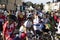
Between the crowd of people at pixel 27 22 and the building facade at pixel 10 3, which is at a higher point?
the building facade at pixel 10 3

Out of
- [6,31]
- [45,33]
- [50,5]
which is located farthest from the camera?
[50,5]

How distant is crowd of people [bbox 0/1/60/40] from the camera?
2379mm

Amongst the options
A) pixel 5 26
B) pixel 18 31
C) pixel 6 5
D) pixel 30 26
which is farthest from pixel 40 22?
pixel 6 5

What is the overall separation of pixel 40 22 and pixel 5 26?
18.2 inches

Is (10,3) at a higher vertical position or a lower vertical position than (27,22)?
higher

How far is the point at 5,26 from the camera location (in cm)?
251

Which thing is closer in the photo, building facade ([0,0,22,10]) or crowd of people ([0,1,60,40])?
crowd of people ([0,1,60,40])

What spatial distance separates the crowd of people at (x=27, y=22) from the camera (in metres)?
2.38

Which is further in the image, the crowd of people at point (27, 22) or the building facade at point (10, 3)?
the building facade at point (10, 3)

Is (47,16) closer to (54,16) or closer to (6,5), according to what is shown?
(54,16)

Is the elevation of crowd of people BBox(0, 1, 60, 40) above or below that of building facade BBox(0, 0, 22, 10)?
below

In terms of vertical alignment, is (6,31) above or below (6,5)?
below

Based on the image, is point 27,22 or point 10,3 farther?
point 10,3

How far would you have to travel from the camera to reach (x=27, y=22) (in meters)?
2.39
